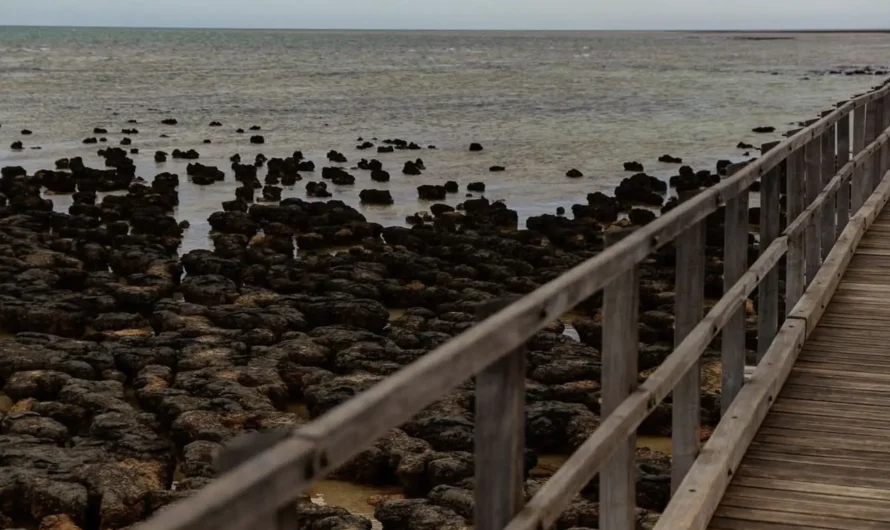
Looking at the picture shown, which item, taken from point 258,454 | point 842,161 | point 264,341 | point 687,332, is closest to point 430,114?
point 264,341

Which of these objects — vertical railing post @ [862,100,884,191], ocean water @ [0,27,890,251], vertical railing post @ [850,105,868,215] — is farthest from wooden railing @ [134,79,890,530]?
ocean water @ [0,27,890,251]

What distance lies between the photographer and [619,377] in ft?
10.9

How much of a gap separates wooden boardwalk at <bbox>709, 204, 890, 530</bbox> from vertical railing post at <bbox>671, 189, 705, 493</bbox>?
210mm

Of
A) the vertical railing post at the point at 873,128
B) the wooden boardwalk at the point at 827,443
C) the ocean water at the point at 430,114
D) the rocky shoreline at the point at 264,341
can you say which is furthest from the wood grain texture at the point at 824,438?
the ocean water at the point at 430,114

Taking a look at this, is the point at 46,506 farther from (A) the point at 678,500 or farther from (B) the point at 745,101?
(B) the point at 745,101

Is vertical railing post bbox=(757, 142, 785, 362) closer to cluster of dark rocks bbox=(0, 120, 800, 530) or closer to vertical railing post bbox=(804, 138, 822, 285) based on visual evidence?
vertical railing post bbox=(804, 138, 822, 285)

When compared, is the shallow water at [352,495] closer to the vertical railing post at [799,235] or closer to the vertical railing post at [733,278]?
the vertical railing post at [799,235]

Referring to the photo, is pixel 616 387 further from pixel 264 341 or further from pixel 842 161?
pixel 264 341

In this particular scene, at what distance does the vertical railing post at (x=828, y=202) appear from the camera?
7660 mm

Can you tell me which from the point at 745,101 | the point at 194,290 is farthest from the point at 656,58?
the point at 194,290

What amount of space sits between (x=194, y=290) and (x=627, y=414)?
10285 millimetres

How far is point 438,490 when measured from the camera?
691 cm

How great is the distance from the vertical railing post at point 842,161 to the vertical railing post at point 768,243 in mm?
2490

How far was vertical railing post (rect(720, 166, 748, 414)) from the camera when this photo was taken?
502 cm
